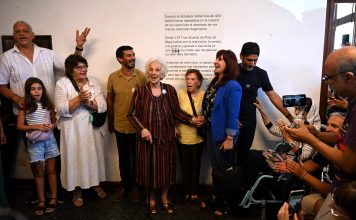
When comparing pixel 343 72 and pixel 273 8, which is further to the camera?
pixel 273 8

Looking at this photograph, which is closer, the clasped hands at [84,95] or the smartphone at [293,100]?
the smartphone at [293,100]

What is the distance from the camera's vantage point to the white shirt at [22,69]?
2.76 m

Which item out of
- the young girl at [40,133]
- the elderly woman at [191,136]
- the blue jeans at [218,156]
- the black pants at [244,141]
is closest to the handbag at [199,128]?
the elderly woman at [191,136]

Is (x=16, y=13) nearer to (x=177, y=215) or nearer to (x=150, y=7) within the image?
(x=150, y=7)

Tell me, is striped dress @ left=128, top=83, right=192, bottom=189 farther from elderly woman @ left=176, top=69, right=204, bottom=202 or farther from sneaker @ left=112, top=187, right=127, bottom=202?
sneaker @ left=112, top=187, right=127, bottom=202

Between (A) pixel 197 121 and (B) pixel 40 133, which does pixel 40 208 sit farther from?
(A) pixel 197 121

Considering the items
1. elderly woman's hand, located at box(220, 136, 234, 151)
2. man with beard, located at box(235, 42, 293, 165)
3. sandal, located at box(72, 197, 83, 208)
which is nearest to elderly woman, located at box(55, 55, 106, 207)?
sandal, located at box(72, 197, 83, 208)

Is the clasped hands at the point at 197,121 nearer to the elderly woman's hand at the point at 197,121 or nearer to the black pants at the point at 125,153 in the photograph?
the elderly woman's hand at the point at 197,121

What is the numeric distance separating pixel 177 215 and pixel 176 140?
714 mm

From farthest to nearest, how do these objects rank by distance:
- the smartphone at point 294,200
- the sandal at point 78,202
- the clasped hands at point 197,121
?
1. the sandal at point 78,202
2. the clasped hands at point 197,121
3. the smartphone at point 294,200

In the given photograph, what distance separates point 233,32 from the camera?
9.57 feet

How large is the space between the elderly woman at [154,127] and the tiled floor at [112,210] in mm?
308

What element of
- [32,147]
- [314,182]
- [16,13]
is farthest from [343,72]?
[16,13]

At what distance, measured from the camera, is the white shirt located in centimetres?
276
